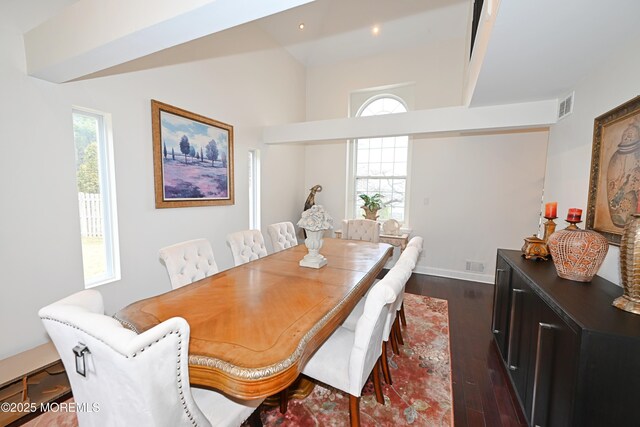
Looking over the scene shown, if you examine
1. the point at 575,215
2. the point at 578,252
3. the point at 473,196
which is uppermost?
the point at 473,196

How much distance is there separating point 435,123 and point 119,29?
9.93 feet

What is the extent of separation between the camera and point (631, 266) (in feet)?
3.89

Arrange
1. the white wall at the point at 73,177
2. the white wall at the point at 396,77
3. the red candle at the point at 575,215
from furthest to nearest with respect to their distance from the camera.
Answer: the white wall at the point at 396,77
the white wall at the point at 73,177
the red candle at the point at 575,215

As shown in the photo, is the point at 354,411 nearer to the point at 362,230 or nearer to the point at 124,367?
the point at 124,367

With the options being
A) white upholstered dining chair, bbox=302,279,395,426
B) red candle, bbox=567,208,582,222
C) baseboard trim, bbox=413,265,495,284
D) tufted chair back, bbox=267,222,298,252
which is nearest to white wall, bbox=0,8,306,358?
tufted chair back, bbox=267,222,298,252

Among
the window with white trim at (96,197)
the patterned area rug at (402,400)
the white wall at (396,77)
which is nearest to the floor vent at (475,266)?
the patterned area rug at (402,400)

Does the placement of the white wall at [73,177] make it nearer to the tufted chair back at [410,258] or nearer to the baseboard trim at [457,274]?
the tufted chair back at [410,258]

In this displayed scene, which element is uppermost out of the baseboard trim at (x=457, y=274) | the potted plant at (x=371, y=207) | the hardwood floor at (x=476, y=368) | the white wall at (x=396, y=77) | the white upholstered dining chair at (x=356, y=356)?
the white wall at (x=396, y=77)

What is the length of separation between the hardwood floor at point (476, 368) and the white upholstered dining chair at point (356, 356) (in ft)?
2.69

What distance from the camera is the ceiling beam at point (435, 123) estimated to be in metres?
2.75

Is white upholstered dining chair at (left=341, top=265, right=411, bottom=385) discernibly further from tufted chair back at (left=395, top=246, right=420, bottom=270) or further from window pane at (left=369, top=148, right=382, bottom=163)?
window pane at (left=369, top=148, right=382, bottom=163)

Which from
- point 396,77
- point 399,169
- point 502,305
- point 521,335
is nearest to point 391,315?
point 521,335

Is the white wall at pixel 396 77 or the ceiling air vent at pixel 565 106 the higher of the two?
the white wall at pixel 396 77

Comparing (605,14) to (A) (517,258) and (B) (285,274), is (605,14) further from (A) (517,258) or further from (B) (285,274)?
(B) (285,274)
